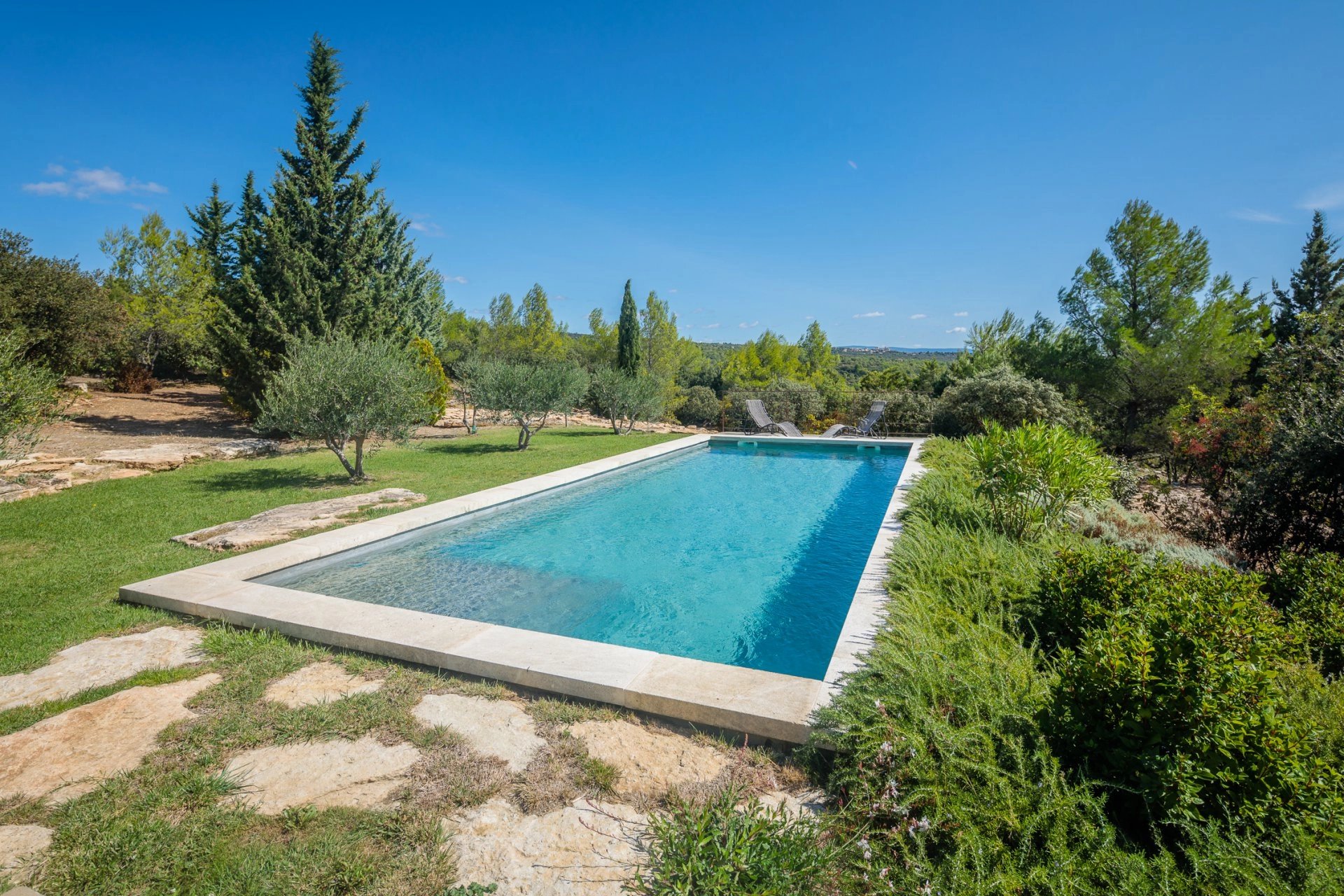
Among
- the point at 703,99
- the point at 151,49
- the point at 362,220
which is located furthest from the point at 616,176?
the point at 151,49

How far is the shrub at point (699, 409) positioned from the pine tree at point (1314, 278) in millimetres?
24216

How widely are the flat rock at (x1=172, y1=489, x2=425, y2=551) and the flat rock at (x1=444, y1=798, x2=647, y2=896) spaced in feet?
16.6

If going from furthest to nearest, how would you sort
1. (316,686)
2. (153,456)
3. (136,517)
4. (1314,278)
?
(1314,278)
(153,456)
(136,517)
(316,686)

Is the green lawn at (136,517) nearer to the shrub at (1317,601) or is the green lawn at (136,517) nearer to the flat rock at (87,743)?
the flat rock at (87,743)

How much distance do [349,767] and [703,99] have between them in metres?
16.0

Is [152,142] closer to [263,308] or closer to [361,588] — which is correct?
[263,308]

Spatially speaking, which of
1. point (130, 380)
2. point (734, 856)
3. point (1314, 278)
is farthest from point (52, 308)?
point (1314, 278)

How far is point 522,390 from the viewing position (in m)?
13.0

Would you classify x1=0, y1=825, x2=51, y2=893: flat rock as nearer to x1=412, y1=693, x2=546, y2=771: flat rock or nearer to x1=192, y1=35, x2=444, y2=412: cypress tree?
x1=412, y1=693, x2=546, y2=771: flat rock

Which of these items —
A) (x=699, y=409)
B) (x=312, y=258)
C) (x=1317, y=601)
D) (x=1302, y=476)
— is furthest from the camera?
(x=699, y=409)

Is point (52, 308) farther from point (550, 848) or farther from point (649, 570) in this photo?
point (550, 848)

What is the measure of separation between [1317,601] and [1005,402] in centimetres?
1370

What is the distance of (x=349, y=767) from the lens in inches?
93.6

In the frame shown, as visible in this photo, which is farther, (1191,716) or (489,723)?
(489,723)
